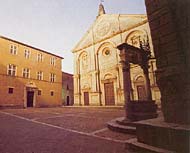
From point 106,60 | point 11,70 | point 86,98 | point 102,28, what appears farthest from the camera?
point 102,28

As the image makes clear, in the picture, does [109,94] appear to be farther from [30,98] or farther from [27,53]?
[27,53]

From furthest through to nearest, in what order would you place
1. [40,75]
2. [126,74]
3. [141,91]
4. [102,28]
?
[40,75]
[102,28]
[141,91]
[126,74]

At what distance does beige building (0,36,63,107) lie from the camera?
22188mm

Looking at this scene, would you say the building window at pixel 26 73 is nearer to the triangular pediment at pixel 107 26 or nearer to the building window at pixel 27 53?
the building window at pixel 27 53

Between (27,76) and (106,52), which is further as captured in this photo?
(27,76)

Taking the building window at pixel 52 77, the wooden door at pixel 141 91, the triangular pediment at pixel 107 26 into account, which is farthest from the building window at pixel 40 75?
the wooden door at pixel 141 91

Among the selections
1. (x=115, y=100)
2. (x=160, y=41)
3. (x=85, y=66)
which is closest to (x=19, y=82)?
(x=85, y=66)

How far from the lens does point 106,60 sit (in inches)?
901

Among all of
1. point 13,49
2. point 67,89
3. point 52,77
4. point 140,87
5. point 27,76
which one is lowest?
point 140,87

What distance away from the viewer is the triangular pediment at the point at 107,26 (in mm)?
21223

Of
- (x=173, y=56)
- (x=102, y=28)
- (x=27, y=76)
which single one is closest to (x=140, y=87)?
(x=102, y=28)

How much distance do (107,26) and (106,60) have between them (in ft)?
19.5

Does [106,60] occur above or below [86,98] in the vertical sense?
above

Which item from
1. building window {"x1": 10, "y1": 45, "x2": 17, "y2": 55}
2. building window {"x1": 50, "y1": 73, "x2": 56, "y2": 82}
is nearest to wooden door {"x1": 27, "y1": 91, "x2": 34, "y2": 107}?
building window {"x1": 50, "y1": 73, "x2": 56, "y2": 82}
